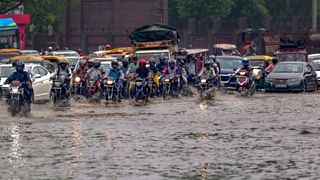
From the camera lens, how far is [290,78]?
40500mm

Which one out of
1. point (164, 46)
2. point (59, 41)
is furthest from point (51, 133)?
point (59, 41)

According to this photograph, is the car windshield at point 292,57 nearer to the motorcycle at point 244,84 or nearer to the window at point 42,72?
the motorcycle at point 244,84

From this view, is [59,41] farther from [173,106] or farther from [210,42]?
[173,106]

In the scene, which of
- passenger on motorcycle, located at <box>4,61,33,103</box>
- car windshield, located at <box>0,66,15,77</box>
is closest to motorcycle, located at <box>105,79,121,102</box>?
car windshield, located at <box>0,66,15,77</box>

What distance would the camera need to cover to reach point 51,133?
22125 mm

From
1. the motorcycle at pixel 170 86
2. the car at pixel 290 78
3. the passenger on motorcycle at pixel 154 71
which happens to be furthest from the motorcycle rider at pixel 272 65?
the passenger on motorcycle at pixel 154 71

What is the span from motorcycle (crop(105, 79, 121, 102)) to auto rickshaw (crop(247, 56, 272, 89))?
7.31m

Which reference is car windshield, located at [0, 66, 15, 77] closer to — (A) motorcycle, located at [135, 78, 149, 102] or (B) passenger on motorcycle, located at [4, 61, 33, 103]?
(A) motorcycle, located at [135, 78, 149, 102]

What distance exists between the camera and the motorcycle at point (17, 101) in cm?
2766

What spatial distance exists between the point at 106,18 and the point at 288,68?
4615 centimetres

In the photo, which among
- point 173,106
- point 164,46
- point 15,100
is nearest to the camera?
point 15,100

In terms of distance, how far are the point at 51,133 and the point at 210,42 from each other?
62713 mm

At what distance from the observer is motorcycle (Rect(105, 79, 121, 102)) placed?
113ft

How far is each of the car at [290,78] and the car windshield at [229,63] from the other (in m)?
2.87
